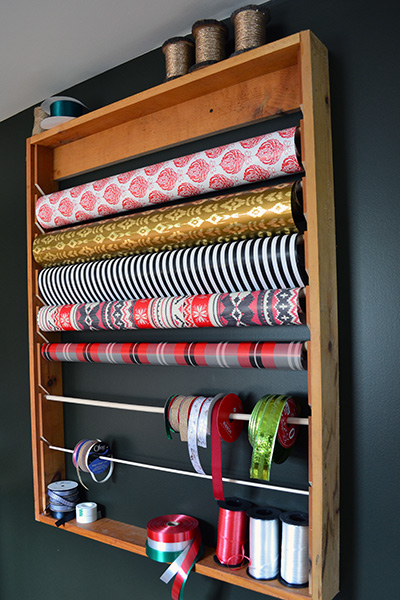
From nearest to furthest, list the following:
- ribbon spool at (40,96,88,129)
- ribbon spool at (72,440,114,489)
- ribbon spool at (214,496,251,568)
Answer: ribbon spool at (214,496,251,568) < ribbon spool at (72,440,114,489) < ribbon spool at (40,96,88,129)

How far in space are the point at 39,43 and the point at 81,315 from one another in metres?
1.08

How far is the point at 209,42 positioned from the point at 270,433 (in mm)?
1267

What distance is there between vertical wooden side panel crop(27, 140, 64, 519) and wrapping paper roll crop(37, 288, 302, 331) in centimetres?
16

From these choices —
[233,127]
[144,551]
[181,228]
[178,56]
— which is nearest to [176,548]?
[144,551]

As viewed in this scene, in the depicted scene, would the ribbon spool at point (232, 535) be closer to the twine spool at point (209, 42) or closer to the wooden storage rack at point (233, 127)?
the wooden storage rack at point (233, 127)

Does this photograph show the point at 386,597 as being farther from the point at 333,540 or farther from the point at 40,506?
the point at 40,506

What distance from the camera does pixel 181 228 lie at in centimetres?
170

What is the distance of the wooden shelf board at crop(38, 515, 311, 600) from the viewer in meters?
1.45

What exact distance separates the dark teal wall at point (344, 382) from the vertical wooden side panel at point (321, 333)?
77 millimetres

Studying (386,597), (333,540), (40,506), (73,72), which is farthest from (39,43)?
(386,597)

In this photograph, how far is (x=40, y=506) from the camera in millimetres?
2143

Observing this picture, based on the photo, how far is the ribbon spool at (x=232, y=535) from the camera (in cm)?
159

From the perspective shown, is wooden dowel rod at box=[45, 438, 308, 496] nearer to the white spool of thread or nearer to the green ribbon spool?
the green ribbon spool

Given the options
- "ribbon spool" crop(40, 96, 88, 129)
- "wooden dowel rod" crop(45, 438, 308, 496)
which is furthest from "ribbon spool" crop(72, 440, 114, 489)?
"ribbon spool" crop(40, 96, 88, 129)
